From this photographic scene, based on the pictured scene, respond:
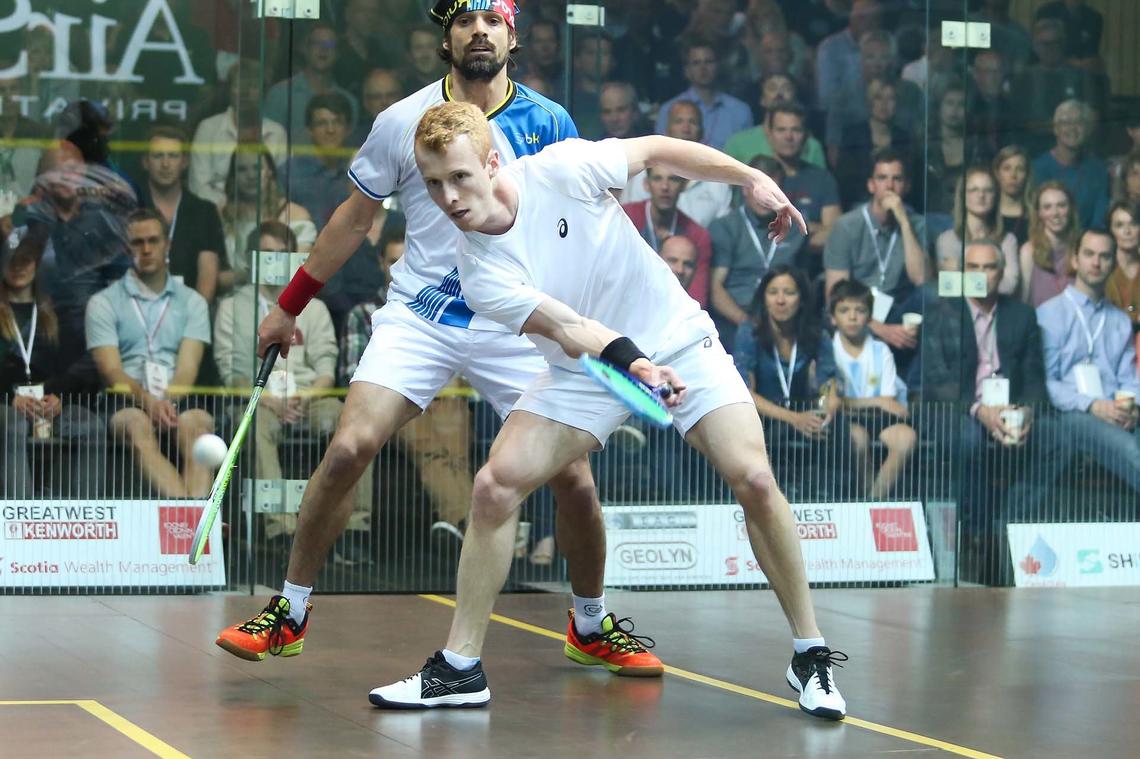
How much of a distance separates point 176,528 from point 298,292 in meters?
2.19

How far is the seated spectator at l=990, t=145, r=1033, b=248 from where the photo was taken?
797 cm

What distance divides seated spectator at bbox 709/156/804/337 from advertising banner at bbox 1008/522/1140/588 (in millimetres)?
1515

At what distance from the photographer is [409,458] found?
7383mm

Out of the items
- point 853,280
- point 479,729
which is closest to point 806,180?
point 853,280

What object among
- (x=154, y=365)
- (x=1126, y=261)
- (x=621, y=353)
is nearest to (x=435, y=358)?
(x=621, y=353)

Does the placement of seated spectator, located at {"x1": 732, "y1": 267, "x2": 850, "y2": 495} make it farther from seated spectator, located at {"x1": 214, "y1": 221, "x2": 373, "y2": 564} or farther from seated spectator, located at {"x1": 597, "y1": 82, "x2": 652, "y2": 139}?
seated spectator, located at {"x1": 214, "y1": 221, "x2": 373, "y2": 564}

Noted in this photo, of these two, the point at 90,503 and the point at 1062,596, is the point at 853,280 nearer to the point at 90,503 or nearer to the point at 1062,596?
the point at 1062,596

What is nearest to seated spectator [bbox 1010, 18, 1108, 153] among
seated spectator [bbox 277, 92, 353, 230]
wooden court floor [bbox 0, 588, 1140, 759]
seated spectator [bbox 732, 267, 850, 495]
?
seated spectator [bbox 732, 267, 850, 495]

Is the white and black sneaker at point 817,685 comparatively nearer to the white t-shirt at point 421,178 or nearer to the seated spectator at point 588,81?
the white t-shirt at point 421,178

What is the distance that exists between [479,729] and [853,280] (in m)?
3.92

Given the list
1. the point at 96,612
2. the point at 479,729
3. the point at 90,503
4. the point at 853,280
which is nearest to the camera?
the point at 479,729

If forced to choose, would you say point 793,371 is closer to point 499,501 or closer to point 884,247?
point 884,247

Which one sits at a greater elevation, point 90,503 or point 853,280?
point 853,280

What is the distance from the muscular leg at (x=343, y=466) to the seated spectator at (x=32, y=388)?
225cm
